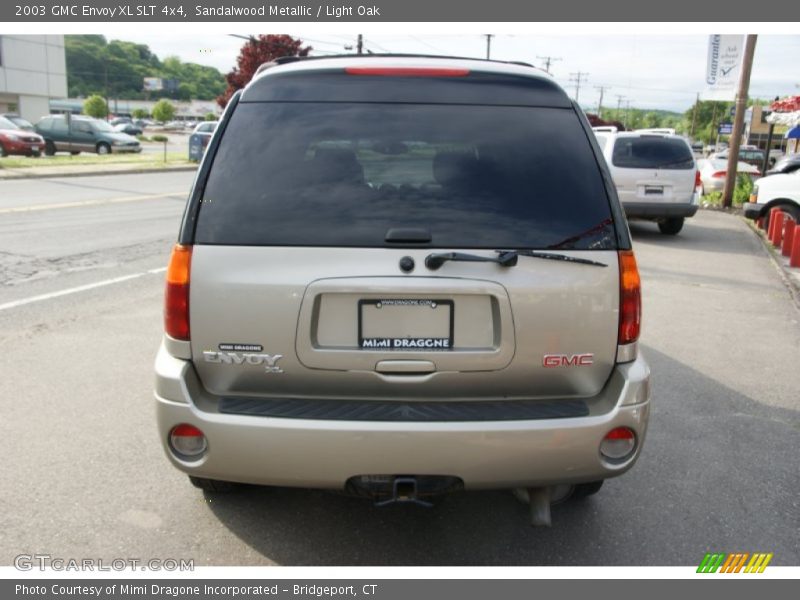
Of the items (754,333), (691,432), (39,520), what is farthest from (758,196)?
(39,520)

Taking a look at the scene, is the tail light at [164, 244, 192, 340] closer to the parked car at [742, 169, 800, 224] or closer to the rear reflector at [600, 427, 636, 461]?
the rear reflector at [600, 427, 636, 461]

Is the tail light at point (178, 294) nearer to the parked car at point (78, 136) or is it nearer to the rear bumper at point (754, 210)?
the rear bumper at point (754, 210)

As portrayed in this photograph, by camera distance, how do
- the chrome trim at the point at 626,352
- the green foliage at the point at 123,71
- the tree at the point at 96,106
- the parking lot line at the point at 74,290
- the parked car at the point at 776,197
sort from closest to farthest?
1. the chrome trim at the point at 626,352
2. the parking lot line at the point at 74,290
3. the parked car at the point at 776,197
4. the tree at the point at 96,106
5. the green foliage at the point at 123,71

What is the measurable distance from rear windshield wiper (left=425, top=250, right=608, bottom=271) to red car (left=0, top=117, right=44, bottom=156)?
30.7 meters

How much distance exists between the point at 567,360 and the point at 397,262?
785mm

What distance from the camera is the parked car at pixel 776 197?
14266mm

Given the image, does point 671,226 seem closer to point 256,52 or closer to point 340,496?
point 340,496

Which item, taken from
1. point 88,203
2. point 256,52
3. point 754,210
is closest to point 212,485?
point 88,203

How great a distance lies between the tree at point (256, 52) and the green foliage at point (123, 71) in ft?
277

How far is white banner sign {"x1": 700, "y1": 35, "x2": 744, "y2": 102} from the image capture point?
797 inches

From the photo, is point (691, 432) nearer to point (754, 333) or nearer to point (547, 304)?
point (547, 304)

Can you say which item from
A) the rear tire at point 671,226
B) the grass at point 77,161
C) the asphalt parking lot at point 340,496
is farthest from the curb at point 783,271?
the grass at point 77,161

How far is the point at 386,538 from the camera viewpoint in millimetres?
3281

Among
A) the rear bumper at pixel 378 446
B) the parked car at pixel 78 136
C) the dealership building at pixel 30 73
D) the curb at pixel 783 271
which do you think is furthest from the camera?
the dealership building at pixel 30 73
